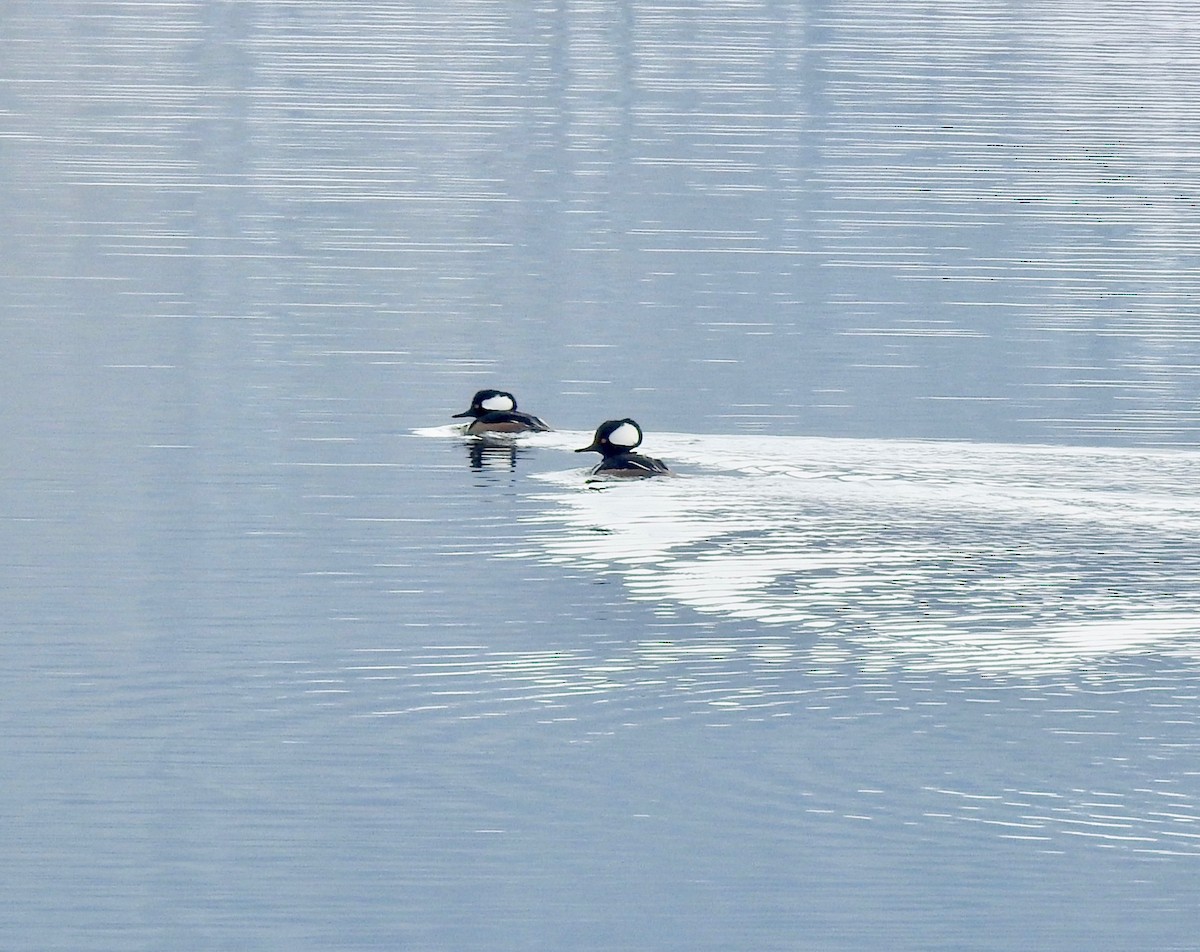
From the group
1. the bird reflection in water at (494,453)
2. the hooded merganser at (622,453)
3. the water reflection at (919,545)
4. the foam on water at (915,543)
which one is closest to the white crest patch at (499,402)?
the bird reflection in water at (494,453)

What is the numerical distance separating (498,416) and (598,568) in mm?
4588

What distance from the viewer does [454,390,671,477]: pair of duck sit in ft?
65.5

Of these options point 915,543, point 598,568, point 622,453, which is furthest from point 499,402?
point 915,543

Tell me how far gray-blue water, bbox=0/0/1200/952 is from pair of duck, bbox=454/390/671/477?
236mm

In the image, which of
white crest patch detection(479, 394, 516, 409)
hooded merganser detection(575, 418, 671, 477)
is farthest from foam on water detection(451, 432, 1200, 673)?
white crest patch detection(479, 394, 516, 409)

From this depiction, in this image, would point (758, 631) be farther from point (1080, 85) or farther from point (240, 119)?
point (1080, 85)

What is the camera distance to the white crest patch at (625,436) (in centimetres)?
2017

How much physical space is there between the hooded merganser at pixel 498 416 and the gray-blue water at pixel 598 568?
26cm

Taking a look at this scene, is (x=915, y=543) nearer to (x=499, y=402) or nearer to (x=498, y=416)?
(x=498, y=416)

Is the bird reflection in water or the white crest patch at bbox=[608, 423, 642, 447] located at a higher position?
the white crest patch at bbox=[608, 423, 642, 447]

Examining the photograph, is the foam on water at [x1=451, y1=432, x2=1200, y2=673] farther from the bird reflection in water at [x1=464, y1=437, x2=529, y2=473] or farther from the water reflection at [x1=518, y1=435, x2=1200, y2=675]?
A: the bird reflection in water at [x1=464, y1=437, x2=529, y2=473]

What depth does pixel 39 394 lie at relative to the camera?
23438mm

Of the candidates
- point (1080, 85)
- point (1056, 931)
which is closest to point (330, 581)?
point (1056, 931)

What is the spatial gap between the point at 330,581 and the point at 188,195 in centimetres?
2256
